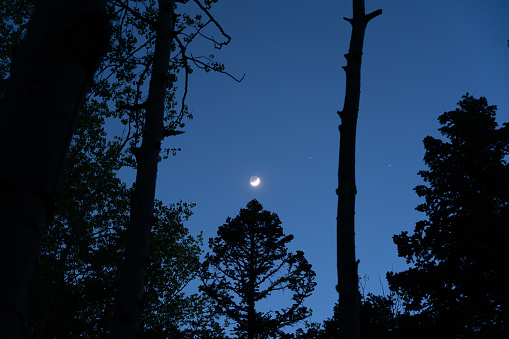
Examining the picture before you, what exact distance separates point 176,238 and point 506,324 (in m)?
12.5

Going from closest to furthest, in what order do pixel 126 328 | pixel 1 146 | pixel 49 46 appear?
pixel 1 146 < pixel 49 46 < pixel 126 328

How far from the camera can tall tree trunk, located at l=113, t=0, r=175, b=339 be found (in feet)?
11.6

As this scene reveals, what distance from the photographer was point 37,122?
86 centimetres

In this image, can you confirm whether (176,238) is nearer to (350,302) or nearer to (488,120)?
(350,302)

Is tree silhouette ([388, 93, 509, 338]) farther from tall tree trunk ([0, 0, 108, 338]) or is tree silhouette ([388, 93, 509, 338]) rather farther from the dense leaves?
tall tree trunk ([0, 0, 108, 338])

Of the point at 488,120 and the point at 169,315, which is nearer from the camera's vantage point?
the point at 169,315

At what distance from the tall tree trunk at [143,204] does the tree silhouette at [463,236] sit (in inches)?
539

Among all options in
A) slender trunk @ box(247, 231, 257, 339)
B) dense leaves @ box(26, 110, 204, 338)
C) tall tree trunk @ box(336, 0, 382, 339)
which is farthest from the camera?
slender trunk @ box(247, 231, 257, 339)

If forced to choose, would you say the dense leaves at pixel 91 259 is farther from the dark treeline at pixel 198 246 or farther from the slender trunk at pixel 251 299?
the slender trunk at pixel 251 299

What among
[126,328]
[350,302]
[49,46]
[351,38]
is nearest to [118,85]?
[351,38]

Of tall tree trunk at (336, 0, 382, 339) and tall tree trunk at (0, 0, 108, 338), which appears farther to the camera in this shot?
tall tree trunk at (336, 0, 382, 339)

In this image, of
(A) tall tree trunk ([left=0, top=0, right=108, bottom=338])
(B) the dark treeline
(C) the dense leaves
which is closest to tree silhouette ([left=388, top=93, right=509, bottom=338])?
(B) the dark treeline

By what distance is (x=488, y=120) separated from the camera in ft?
56.5

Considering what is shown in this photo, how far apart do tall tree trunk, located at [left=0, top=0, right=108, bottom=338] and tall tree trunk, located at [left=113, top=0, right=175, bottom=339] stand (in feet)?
9.71
